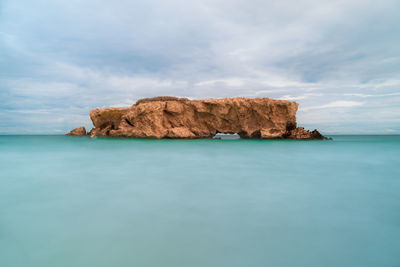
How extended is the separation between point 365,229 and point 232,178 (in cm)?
340

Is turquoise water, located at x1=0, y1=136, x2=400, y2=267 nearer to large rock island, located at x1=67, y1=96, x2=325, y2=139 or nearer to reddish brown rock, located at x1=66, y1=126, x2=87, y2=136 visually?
large rock island, located at x1=67, y1=96, x2=325, y2=139

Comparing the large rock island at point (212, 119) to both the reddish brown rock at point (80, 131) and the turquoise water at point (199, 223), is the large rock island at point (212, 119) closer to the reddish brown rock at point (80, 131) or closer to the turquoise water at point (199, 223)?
the reddish brown rock at point (80, 131)

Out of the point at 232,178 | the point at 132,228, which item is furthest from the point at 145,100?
the point at 132,228

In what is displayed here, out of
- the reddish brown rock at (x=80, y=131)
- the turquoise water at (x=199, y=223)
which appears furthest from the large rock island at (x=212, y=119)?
the turquoise water at (x=199, y=223)

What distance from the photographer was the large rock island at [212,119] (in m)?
27.3

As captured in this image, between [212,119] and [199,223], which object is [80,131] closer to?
[212,119]

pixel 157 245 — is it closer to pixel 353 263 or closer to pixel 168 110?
pixel 353 263

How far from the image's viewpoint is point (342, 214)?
344 cm

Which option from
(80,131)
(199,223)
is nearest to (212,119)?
(80,131)

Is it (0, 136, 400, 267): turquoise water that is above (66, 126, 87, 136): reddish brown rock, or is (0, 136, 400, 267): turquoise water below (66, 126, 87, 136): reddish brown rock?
below

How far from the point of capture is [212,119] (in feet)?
96.8

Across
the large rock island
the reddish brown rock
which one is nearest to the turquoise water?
the large rock island

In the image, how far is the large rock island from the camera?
1075 inches

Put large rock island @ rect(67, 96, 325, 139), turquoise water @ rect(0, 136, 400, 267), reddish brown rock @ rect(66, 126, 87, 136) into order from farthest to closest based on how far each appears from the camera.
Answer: reddish brown rock @ rect(66, 126, 87, 136) < large rock island @ rect(67, 96, 325, 139) < turquoise water @ rect(0, 136, 400, 267)
